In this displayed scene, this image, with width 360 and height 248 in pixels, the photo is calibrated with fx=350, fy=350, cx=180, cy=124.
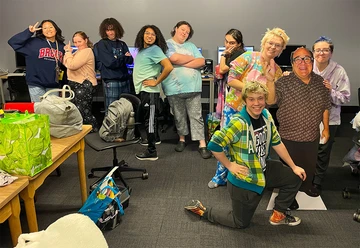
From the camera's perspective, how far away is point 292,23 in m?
5.79

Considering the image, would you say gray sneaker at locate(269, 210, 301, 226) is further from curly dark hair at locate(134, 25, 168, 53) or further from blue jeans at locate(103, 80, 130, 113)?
blue jeans at locate(103, 80, 130, 113)

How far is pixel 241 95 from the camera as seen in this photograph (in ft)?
7.66

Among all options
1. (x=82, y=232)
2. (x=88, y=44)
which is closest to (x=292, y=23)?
(x=88, y=44)

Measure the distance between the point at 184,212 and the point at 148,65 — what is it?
4.98 feet

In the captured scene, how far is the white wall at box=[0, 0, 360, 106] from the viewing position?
5.72m

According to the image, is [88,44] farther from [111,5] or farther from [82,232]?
[82,232]

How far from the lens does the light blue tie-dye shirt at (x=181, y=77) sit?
11.9 feet

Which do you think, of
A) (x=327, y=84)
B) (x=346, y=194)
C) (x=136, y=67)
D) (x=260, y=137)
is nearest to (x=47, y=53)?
(x=136, y=67)

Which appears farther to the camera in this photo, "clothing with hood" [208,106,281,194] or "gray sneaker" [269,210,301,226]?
"gray sneaker" [269,210,301,226]

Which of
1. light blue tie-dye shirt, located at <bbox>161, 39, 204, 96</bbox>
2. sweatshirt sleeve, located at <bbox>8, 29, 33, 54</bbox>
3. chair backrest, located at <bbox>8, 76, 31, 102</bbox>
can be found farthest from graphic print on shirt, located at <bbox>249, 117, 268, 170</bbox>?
chair backrest, located at <bbox>8, 76, 31, 102</bbox>

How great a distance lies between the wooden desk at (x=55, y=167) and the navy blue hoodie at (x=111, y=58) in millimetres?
1543

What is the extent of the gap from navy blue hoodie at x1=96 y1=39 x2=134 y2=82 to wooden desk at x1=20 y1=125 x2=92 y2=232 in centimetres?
154

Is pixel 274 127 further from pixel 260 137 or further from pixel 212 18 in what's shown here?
pixel 212 18

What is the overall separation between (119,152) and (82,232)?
2479 millimetres
